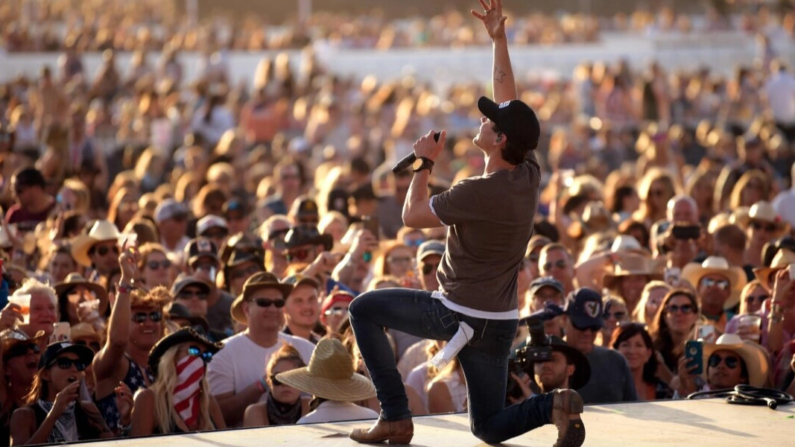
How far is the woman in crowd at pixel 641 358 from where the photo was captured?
912cm

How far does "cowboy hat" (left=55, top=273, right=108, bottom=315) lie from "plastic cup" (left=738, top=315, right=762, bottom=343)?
3834 millimetres

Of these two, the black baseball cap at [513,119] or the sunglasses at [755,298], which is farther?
the sunglasses at [755,298]

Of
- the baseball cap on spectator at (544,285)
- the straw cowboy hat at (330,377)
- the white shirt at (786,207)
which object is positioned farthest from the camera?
the white shirt at (786,207)

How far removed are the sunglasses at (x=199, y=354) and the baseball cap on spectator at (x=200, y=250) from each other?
2.79 metres

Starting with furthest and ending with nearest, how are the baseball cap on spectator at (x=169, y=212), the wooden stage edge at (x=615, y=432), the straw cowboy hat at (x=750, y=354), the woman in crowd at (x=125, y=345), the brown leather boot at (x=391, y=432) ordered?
1. the baseball cap on spectator at (x=169, y=212)
2. the straw cowboy hat at (x=750, y=354)
3. the woman in crowd at (x=125, y=345)
4. the wooden stage edge at (x=615, y=432)
5. the brown leather boot at (x=391, y=432)

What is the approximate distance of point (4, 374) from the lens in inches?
313

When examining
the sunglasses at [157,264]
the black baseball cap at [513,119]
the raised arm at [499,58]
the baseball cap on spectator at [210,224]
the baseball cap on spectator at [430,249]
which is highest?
the raised arm at [499,58]

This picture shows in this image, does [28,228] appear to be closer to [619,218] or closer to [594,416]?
[619,218]

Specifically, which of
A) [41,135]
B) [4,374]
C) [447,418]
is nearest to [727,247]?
[447,418]

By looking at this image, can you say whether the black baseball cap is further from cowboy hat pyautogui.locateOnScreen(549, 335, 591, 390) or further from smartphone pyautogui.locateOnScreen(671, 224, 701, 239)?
smartphone pyautogui.locateOnScreen(671, 224, 701, 239)

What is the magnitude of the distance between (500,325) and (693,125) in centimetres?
1908

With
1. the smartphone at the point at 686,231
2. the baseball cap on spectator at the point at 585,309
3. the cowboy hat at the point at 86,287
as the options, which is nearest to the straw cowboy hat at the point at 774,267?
the baseball cap on spectator at the point at 585,309

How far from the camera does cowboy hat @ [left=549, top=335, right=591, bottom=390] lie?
8.33 metres

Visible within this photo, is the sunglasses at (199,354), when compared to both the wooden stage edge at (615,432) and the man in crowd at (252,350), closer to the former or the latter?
the man in crowd at (252,350)
